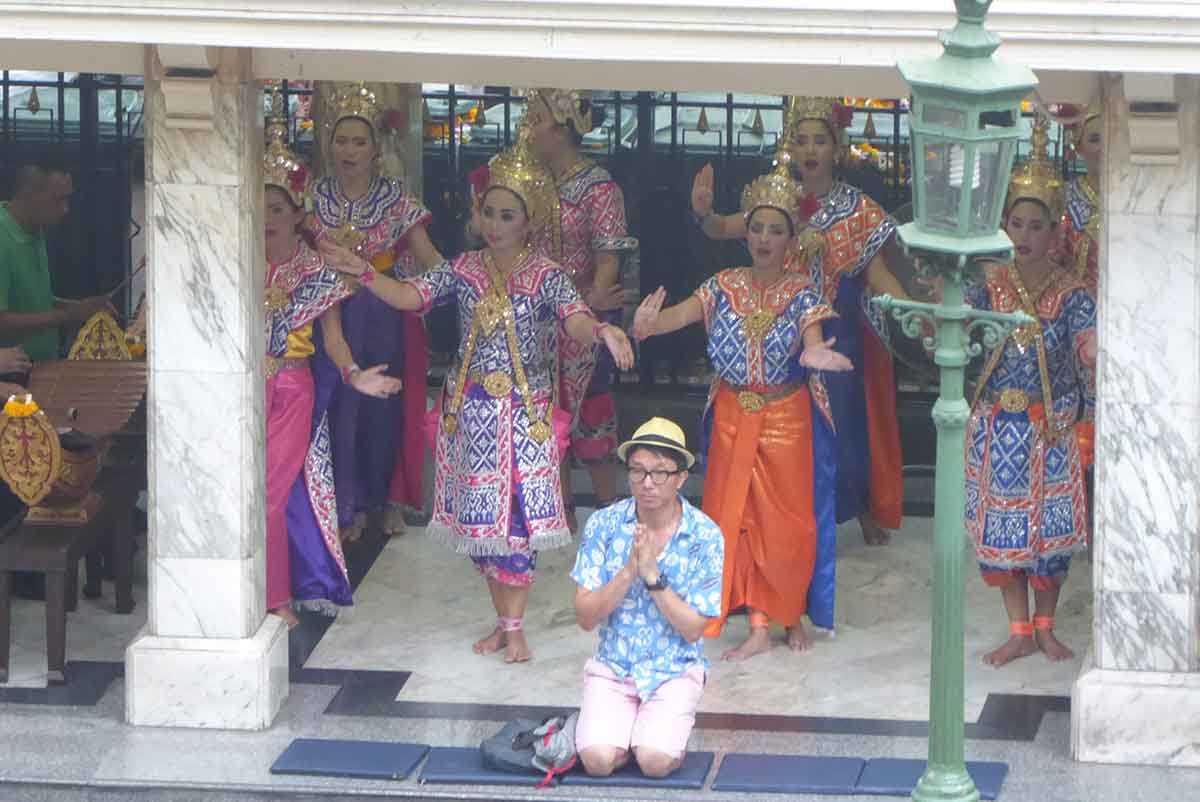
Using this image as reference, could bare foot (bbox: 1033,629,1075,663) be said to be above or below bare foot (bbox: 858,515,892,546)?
below

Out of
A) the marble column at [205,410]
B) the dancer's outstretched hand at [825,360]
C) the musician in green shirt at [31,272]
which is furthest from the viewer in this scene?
the musician in green shirt at [31,272]

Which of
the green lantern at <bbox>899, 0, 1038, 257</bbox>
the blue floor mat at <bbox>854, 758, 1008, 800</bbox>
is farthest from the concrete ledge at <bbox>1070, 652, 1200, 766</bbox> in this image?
the green lantern at <bbox>899, 0, 1038, 257</bbox>

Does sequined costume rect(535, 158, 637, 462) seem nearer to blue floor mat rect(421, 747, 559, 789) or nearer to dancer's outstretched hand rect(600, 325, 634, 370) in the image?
dancer's outstretched hand rect(600, 325, 634, 370)

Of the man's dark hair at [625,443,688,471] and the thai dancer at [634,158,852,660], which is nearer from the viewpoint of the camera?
the man's dark hair at [625,443,688,471]

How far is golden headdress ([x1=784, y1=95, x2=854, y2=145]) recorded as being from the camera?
976 cm

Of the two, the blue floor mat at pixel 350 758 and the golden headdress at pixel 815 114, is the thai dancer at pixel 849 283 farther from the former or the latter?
the blue floor mat at pixel 350 758

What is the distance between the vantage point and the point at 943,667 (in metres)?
6.41

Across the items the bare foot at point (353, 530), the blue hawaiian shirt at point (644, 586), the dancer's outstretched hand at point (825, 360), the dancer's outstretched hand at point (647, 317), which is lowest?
the bare foot at point (353, 530)

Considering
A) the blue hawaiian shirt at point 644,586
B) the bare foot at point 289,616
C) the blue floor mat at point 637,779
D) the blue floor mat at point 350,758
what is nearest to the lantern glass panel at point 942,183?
the blue hawaiian shirt at point 644,586

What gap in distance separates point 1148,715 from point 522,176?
2.77 metres

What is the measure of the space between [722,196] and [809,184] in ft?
7.94

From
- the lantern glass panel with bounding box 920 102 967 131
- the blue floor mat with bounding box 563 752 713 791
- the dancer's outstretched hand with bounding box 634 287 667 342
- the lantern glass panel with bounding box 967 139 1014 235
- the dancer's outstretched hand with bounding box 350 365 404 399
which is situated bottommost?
the blue floor mat with bounding box 563 752 713 791

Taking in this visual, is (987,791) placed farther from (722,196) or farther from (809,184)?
(722,196)

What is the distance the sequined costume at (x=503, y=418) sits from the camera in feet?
29.5
